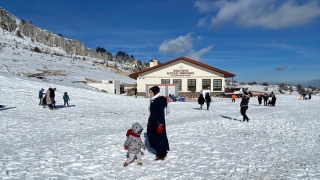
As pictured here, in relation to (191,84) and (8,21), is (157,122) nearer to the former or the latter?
(191,84)

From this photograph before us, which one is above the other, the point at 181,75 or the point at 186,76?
the point at 181,75

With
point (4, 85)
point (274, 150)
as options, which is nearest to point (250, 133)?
point (274, 150)

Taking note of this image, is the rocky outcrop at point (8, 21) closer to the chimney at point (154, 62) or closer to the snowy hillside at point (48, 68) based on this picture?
the snowy hillside at point (48, 68)

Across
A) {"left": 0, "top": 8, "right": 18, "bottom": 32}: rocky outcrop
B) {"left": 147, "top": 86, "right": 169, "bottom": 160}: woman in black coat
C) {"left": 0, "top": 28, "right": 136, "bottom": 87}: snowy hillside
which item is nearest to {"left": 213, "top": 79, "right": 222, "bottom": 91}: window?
{"left": 0, "top": 28, "right": 136, "bottom": 87}: snowy hillside

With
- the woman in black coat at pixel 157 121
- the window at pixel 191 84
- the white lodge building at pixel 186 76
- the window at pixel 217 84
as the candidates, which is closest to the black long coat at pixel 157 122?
the woman in black coat at pixel 157 121

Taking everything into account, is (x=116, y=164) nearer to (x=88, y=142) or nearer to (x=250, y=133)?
(x=88, y=142)

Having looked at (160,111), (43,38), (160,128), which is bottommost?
(160,128)

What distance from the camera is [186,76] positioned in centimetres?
4675

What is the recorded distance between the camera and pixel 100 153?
24.4 feet

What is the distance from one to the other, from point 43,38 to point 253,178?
205409 mm

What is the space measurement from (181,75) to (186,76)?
36.0 inches

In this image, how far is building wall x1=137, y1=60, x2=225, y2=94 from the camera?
46344mm

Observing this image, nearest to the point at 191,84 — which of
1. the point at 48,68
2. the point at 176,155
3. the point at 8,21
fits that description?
the point at 48,68

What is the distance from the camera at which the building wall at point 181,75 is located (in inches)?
1825
